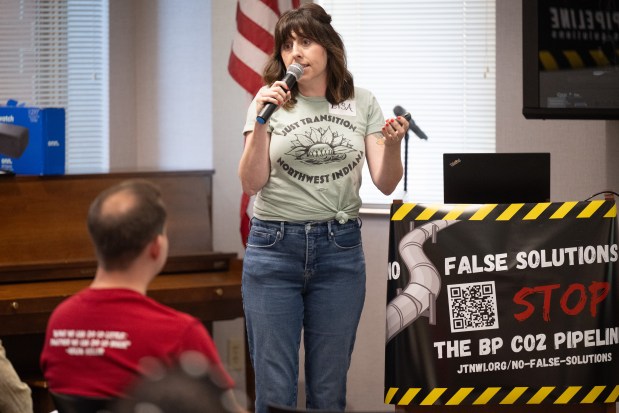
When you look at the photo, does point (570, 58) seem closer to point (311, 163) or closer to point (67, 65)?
point (311, 163)

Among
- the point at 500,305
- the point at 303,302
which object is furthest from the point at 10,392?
the point at 500,305

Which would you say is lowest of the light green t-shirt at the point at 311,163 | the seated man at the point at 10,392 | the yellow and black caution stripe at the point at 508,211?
the seated man at the point at 10,392

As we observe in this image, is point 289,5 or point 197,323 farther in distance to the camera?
point 289,5

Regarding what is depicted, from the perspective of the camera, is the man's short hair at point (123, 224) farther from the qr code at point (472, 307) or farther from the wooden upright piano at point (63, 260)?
the wooden upright piano at point (63, 260)

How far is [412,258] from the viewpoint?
3068 millimetres

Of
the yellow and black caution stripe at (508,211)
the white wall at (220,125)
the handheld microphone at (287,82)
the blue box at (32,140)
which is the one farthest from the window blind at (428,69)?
the handheld microphone at (287,82)

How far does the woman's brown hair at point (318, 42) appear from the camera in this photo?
9.71ft

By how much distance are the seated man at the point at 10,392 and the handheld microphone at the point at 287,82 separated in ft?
3.52

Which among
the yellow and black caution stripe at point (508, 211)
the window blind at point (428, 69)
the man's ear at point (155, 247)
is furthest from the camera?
the window blind at point (428, 69)

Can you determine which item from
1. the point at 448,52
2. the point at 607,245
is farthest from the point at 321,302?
the point at 448,52

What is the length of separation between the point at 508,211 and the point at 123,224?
5.19 ft

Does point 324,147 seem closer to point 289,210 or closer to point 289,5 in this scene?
point 289,210

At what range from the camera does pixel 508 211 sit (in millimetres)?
3076

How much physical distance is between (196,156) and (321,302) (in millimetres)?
2128
